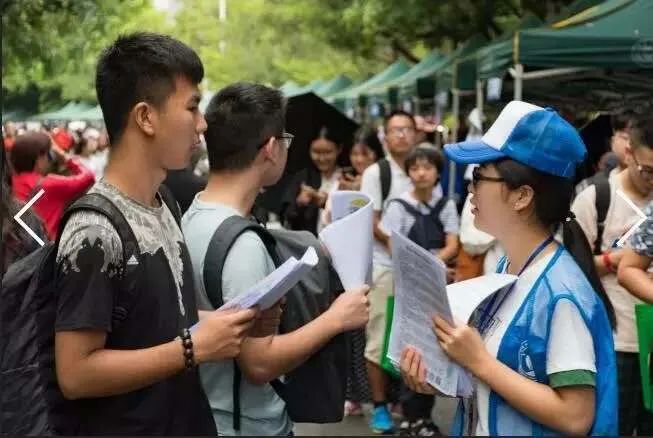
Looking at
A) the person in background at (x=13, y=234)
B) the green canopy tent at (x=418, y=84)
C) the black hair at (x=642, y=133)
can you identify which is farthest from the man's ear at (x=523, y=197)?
the green canopy tent at (x=418, y=84)

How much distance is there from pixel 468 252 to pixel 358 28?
946 inches

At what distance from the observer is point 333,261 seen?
323 cm

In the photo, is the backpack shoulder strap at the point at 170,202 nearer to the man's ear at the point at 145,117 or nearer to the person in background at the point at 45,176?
the man's ear at the point at 145,117

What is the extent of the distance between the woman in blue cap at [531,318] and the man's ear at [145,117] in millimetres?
773

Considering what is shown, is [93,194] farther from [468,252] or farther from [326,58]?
[326,58]

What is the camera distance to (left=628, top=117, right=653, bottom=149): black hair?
14.3 feet

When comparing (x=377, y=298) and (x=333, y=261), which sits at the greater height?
(x=333, y=261)

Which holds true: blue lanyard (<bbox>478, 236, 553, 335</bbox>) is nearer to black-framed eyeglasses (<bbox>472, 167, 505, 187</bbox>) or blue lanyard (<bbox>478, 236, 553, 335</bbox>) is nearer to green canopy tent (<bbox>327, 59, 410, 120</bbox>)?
black-framed eyeglasses (<bbox>472, 167, 505, 187</bbox>)

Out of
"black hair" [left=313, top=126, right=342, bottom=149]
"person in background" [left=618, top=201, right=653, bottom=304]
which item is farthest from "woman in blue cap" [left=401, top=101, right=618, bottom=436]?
"black hair" [left=313, top=126, right=342, bottom=149]

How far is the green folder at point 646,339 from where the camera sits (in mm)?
3920

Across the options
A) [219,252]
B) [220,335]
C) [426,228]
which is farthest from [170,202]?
[426,228]

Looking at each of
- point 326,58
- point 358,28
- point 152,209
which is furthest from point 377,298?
point 326,58

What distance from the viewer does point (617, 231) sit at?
5.64 m

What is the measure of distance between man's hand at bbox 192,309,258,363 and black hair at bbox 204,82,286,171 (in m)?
0.83
